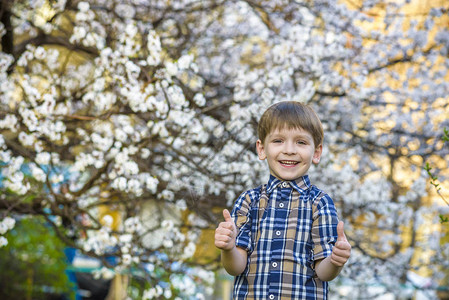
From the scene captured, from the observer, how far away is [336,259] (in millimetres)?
2131

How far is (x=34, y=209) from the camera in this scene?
4.78m

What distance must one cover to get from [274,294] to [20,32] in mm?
4826

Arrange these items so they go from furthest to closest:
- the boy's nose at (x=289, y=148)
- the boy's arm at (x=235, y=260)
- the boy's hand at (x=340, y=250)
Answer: the boy's nose at (x=289, y=148) → the boy's arm at (x=235, y=260) → the boy's hand at (x=340, y=250)

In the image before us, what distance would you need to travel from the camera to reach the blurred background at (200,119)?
4324mm

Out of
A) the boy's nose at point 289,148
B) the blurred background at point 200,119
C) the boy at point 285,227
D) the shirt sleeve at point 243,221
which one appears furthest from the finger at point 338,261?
the blurred background at point 200,119

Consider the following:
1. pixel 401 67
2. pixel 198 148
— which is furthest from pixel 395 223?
pixel 198 148

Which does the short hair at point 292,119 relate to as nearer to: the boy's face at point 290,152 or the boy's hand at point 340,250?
the boy's face at point 290,152

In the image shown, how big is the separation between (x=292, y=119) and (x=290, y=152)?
13 cm

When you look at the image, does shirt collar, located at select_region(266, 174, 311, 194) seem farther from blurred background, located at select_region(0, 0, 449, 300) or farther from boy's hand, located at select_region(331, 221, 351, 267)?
blurred background, located at select_region(0, 0, 449, 300)

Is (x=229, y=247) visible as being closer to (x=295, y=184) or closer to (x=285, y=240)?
(x=285, y=240)

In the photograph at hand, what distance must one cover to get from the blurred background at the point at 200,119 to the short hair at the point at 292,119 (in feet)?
5.45

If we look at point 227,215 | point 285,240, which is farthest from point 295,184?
point 227,215

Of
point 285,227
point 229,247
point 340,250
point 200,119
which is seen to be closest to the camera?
point 340,250

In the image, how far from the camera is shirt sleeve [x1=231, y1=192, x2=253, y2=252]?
235cm
